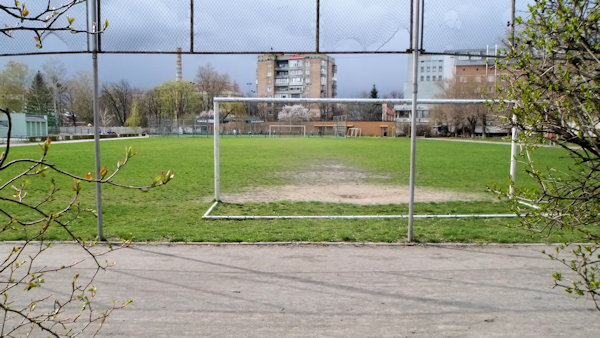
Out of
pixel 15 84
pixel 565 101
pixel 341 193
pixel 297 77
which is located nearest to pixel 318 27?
pixel 565 101

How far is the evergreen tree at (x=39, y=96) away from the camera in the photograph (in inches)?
2630

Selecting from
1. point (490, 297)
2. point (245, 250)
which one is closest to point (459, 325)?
point (490, 297)

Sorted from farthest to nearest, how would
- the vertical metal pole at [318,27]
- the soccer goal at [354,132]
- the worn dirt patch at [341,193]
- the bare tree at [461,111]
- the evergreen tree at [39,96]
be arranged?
1. the evergreen tree at [39,96]
2. the bare tree at [461,111]
3. the soccer goal at [354,132]
4. the worn dirt patch at [341,193]
5. the vertical metal pole at [318,27]

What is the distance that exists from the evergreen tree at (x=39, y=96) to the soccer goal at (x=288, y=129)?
48.6 meters

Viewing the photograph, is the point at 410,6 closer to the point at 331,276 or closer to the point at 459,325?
the point at 331,276

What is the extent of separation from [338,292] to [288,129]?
86.3 ft

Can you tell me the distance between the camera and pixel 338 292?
17.7 ft

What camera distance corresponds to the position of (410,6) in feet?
28.4

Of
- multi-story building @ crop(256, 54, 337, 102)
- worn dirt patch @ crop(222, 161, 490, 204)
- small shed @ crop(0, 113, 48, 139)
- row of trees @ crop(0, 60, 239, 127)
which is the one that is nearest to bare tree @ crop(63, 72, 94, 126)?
row of trees @ crop(0, 60, 239, 127)

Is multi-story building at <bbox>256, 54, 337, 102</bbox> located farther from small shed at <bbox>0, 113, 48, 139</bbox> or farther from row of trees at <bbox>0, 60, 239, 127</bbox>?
small shed at <bbox>0, 113, 48, 139</bbox>

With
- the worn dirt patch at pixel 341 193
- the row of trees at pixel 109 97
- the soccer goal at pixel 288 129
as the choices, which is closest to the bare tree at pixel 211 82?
the row of trees at pixel 109 97

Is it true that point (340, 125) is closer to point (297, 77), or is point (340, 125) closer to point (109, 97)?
point (297, 77)

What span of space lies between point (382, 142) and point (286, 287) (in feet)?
123

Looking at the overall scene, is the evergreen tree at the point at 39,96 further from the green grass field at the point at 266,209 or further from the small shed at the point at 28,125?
the green grass field at the point at 266,209
